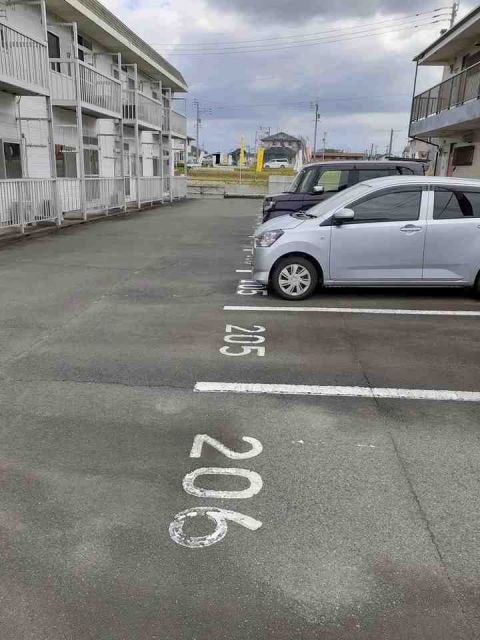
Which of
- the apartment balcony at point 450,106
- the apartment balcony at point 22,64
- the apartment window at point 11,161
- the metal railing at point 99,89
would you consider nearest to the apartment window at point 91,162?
the metal railing at point 99,89

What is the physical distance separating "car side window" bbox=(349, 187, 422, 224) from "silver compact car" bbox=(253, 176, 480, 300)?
0.04ft

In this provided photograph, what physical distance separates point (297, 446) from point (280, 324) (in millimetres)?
2953

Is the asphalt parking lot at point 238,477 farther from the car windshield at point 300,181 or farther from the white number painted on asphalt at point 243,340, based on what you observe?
the car windshield at point 300,181

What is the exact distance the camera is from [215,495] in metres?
3.01

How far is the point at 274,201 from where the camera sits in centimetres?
1194

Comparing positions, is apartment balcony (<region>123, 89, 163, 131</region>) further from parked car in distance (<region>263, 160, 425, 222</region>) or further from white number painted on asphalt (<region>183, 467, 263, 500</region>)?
white number painted on asphalt (<region>183, 467, 263, 500</region>)

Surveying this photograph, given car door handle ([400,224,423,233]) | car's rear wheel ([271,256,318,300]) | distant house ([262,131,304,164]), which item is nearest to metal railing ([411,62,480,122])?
car door handle ([400,224,423,233])

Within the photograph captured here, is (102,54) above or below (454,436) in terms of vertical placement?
above

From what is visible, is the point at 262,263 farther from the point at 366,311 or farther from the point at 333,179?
the point at 333,179

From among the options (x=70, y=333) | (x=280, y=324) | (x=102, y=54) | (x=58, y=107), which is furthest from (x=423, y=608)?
(x=102, y=54)

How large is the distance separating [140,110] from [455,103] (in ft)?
44.4

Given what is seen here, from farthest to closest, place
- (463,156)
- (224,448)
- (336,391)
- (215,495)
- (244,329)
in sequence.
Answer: (463,156) < (244,329) < (336,391) < (224,448) < (215,495)

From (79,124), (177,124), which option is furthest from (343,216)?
(177,124)

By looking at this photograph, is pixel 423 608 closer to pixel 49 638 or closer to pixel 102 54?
pixel 49 638
